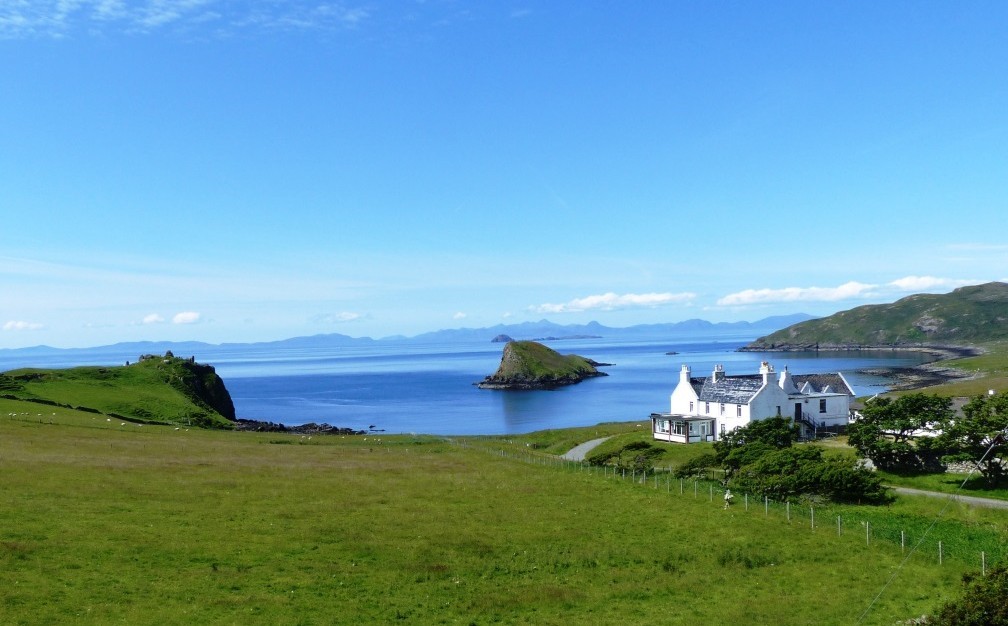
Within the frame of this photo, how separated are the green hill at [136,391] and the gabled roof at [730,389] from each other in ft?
238

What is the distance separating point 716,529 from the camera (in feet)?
128

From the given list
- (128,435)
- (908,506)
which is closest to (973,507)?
(908,506)

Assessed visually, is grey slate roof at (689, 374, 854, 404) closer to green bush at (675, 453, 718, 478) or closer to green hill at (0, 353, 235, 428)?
green bush at (675, 453, 718, 478)

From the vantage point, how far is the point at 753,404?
78.2 meters

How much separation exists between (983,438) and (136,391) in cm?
11566

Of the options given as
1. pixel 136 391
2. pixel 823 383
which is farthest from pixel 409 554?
pixel 136 391

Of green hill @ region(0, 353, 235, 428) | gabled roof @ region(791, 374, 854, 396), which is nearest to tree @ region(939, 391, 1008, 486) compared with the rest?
gabled roof @ region(791, 374, 854, 396)

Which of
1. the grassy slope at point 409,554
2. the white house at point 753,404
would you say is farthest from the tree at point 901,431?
the white house at point 753,404

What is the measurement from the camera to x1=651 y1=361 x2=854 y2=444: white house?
3120 inches

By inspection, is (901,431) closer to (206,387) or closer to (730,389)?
(730,389)

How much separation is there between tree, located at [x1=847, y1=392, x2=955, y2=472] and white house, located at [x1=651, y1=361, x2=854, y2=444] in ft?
46.6

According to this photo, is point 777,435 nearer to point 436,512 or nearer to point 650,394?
point 436,512

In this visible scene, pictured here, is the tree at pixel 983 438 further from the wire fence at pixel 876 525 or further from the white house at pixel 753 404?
the white house at pixel 753 404

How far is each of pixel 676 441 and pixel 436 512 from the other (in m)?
47.0
